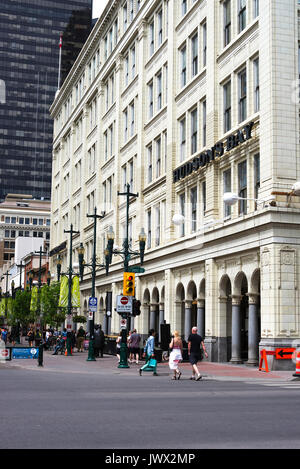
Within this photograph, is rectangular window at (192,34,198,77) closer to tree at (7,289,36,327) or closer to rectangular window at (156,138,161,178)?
rectangular window at (156,138,161,178)

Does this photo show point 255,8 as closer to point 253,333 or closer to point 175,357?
point 253,333

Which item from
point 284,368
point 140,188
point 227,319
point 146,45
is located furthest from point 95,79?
point 284,368

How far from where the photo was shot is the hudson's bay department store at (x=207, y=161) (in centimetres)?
2886

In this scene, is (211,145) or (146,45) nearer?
(211,145)

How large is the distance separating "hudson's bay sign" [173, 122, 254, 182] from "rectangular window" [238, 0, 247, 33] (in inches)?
224

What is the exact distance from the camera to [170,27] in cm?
4434

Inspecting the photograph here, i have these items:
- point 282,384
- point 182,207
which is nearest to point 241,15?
point 182,207

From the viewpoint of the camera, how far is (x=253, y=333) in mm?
30422

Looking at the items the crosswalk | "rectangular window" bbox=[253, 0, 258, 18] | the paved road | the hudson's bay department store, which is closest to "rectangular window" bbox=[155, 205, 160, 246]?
the hudson's bay department store

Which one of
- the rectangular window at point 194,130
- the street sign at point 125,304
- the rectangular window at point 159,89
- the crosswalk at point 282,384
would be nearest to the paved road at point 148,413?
the crosswalk at point 282,384

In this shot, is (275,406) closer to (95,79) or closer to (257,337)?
(257,337)

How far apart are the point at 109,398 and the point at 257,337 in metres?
15.3

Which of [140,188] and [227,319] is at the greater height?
[140,188]

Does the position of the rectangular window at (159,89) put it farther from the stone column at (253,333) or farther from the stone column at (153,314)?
the stone column at (253,333)
